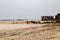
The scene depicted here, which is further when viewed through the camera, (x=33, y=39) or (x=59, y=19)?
(x=59, y=19)

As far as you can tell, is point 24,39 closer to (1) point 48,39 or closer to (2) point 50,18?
(1) point 48,39

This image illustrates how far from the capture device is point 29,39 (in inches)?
299

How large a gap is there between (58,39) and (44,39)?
25.2 inches

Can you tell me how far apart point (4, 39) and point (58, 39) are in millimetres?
2416

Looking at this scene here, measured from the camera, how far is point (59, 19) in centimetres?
2497

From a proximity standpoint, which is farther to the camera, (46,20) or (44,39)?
(46,20)

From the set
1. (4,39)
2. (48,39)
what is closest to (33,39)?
(48,39)

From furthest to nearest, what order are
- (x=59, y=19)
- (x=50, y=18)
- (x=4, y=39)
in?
(x=50, y=18), (x=59, y=19), (x=4, y=39)

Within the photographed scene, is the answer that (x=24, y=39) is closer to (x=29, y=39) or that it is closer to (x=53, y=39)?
(x=29, y=39)

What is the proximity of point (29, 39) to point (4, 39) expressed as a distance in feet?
3.61

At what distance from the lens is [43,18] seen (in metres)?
27.1

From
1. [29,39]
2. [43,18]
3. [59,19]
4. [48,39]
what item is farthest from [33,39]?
[43,18]

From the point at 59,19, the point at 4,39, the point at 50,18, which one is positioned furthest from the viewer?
the point at 50,18

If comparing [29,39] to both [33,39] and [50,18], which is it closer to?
[33,39]
